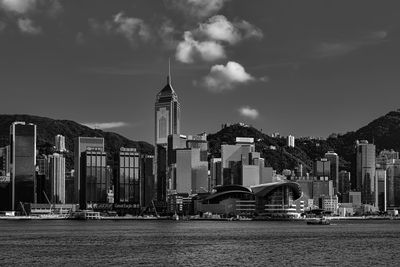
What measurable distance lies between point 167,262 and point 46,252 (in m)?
22.3

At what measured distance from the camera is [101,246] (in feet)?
381

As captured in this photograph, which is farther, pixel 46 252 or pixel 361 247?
pixel 361 247

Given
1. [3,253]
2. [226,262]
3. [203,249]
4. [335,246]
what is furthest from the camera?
[335,246]

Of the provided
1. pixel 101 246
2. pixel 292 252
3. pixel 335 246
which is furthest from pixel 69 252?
pixel 335 246

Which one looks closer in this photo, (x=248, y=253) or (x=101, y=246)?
(x=248, y=253)

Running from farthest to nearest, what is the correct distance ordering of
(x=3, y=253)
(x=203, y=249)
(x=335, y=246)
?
(x=335, y=246)
(x=203, y=249)
(x=3, y=253)

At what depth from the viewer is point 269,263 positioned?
8606 centimetres

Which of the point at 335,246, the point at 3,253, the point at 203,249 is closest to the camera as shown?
the point at 3,253

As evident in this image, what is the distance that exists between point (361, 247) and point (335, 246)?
164 inches

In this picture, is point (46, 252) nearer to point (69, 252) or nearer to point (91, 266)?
point (69, 252)

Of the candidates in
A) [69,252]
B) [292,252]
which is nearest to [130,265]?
[69,252]

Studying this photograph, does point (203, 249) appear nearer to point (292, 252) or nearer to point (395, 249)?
point (292, 252)

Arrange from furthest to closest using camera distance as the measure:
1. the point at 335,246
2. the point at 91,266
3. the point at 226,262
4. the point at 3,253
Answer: the point at 335,246
the point at 3,253
the point at 226,262
the point at 91,266

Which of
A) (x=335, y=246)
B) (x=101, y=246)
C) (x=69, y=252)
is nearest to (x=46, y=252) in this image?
(x=69, y=252)
